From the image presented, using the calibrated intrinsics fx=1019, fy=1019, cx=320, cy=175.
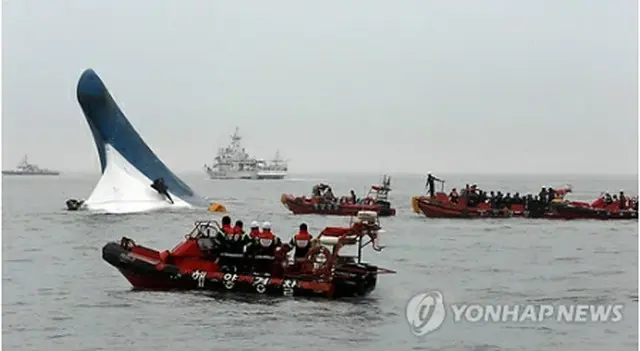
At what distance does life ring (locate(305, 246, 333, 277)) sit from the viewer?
17.1m

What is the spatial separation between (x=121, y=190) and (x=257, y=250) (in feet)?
81.6

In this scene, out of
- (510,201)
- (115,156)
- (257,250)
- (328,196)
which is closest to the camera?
(257,250)

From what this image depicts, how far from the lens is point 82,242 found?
98.5ft

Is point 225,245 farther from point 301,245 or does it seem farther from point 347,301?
point 347,301

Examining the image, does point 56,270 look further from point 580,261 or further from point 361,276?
point 580,261

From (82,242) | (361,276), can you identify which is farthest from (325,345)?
(82,242)

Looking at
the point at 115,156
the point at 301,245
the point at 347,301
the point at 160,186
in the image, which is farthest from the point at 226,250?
the point at 160,186

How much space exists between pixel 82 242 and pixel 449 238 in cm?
1115

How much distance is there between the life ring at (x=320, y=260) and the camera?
1706 centimetres

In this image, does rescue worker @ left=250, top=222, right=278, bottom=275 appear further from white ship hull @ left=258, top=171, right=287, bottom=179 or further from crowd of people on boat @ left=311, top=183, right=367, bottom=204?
white ship hull @ left=258, top=171, right=287, bottom=179

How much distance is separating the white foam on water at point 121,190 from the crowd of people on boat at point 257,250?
78.7 ft

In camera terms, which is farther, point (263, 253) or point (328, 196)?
point (328, 196)

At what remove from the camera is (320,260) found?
56.4 ft

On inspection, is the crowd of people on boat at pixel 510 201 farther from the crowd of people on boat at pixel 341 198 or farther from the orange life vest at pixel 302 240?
the orange life vest at pixel 302 240
